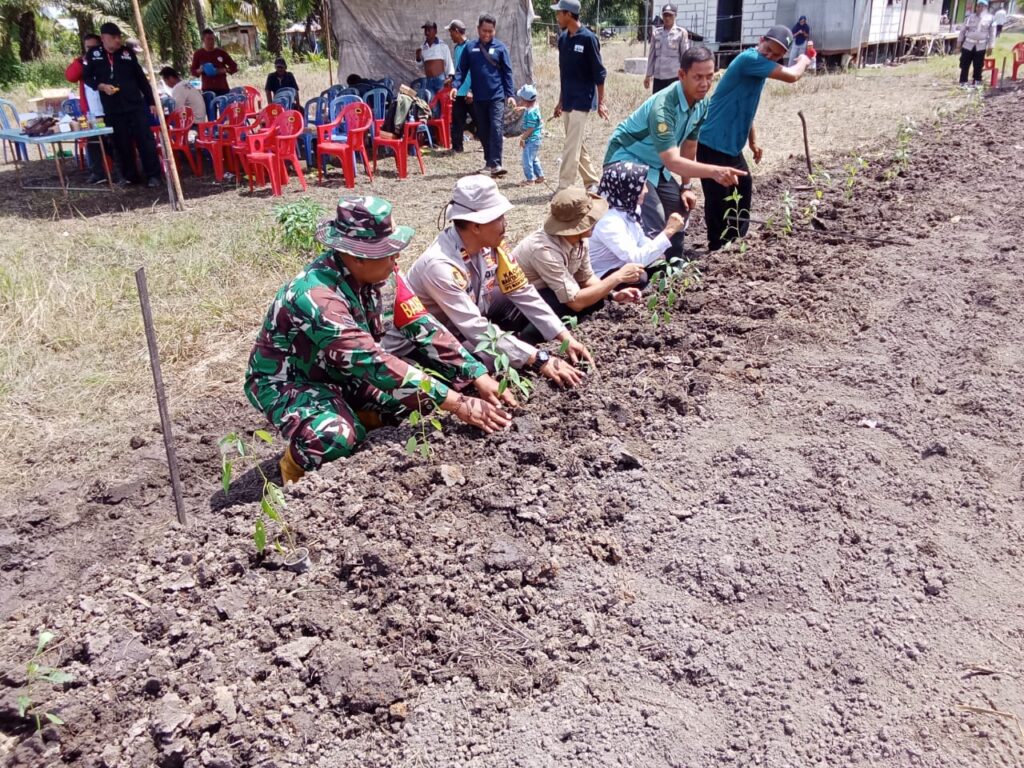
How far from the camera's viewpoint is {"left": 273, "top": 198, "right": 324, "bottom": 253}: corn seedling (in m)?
6.42

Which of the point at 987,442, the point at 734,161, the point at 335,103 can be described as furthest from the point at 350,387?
the point at 335,103

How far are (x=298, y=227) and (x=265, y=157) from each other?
10.4 ft

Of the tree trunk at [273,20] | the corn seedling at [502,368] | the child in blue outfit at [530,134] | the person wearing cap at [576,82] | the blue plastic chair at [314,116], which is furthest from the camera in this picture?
the tree trunk at [273,20]

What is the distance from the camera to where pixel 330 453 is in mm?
3213

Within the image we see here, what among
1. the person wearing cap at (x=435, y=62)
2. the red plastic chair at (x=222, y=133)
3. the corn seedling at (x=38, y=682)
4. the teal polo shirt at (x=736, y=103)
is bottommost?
the corn seedling at (x=38, y=682)

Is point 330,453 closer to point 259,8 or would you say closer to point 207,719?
point 207,719

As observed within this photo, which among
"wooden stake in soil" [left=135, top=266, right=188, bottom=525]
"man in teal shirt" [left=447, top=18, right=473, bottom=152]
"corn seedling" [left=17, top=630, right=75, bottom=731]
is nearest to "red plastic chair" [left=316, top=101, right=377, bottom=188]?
"man in teal shirt" [left=447, top=18, right=473, bottom=152]

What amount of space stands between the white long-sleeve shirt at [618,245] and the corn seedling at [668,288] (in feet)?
0.38

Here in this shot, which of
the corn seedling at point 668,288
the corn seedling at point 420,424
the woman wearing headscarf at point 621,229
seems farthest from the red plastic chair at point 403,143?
the corn seedling at point 420,424

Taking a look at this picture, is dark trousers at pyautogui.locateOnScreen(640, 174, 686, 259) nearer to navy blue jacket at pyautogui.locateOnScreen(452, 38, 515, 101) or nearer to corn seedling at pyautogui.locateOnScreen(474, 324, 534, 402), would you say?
corn seedling at pyautogui.locateOnScreen(474, 324, 534, 402)

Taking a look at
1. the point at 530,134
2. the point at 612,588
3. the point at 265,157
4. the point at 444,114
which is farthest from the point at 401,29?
the point at 612,588

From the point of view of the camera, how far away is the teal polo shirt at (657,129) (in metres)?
4.62

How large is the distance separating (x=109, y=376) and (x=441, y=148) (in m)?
8.58

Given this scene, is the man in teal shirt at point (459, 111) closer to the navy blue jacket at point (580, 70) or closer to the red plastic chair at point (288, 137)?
the red plastic chair at point (288, 137)
